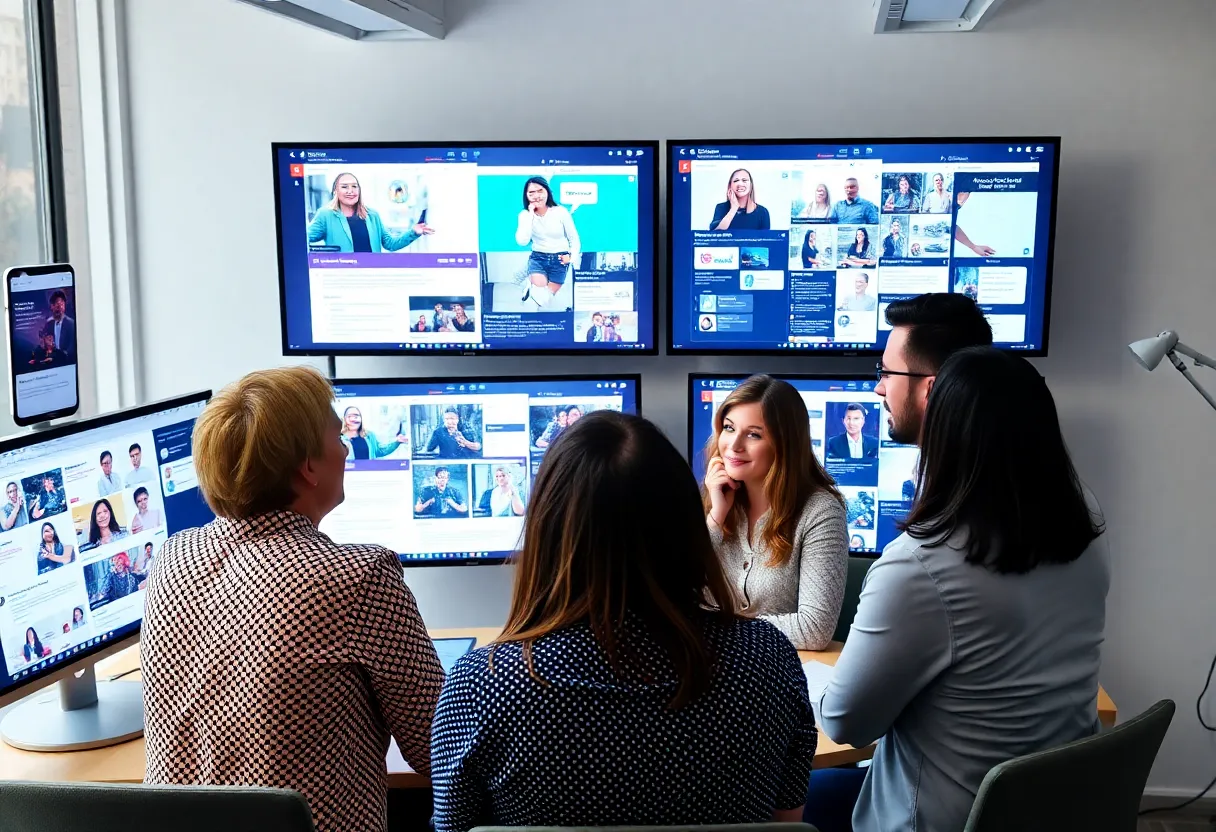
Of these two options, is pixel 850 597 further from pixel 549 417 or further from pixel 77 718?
pixel 77 718

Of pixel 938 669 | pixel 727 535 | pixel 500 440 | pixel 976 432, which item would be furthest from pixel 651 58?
pixel 938 669

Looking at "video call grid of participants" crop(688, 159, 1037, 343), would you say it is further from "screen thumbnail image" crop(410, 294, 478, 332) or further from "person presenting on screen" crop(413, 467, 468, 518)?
"person presenting on screen" crop(413, 467, 468, 518)

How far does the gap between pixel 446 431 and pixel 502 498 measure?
24cm

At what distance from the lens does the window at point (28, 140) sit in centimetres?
311

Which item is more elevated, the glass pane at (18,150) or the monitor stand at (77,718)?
the glass pane at (18,150)

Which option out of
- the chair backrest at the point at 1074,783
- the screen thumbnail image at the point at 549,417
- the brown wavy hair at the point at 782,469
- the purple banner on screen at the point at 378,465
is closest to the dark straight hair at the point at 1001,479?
the chair backrest at the point at 1074,783

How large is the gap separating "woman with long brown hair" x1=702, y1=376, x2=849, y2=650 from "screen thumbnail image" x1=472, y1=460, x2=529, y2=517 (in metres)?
0.54

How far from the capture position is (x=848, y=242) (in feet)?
9.76

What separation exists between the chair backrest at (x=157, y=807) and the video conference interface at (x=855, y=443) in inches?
73.2

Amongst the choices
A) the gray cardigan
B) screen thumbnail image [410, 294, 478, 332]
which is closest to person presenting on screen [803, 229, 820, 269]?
the gray cardigan

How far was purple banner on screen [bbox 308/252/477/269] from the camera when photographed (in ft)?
9.95

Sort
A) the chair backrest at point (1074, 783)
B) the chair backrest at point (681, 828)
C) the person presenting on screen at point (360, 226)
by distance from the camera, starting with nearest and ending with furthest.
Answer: the chair backrest at point (681, 828) → the chair backrest at point (1074, 783) → the person presenting on screen at point (360, 226)

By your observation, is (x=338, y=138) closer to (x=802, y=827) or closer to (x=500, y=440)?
(x=500, y=440)

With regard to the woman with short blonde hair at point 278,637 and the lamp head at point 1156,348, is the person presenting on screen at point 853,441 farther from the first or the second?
the woman with short blonde hair at point 278,637
